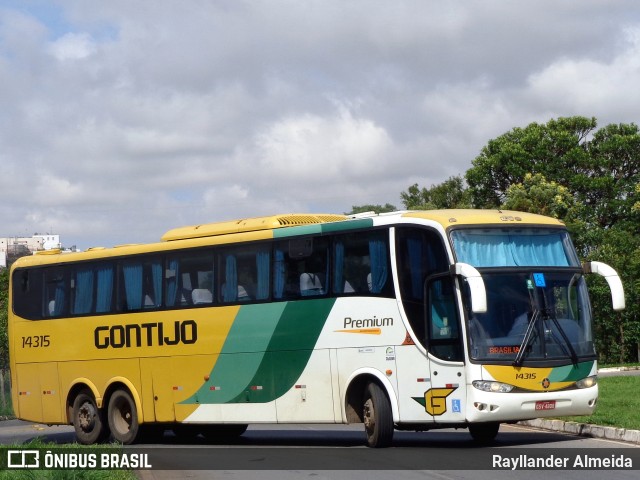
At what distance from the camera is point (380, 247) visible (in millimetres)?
18031

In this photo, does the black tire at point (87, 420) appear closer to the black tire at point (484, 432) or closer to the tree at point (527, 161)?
the black tire at point (484, 432)

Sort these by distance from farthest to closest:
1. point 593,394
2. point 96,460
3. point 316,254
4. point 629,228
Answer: point 629,228 < point 316,254 < point 593,394 < point 96,460

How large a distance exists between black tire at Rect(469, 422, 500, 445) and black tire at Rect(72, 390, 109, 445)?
7968 mm

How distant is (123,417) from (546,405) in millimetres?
9519

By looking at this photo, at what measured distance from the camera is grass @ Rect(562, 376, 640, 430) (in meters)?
18.6

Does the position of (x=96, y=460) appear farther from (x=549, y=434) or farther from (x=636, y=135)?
(x=636, y=135)

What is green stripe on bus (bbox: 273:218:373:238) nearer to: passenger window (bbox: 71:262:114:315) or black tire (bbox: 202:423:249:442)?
passenger window (bbox: 71:262:114:315)

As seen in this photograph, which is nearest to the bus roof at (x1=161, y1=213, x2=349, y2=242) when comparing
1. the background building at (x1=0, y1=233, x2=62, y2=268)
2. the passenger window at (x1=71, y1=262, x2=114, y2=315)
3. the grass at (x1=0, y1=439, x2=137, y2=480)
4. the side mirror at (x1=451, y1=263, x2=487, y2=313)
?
the passenger window at (x1=71, y1=262, x2=114, y2=315)

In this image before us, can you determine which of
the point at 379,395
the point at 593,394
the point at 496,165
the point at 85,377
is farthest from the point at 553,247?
the point at 496,165

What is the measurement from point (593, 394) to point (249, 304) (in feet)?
19.9

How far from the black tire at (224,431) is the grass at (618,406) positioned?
6239 millimetres

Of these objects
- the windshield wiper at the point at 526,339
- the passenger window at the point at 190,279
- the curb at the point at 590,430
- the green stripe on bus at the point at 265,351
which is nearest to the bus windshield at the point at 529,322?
the windshield wiper at the point at 526,339

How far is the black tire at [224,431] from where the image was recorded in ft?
74.5

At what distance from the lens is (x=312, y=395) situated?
19031mm
